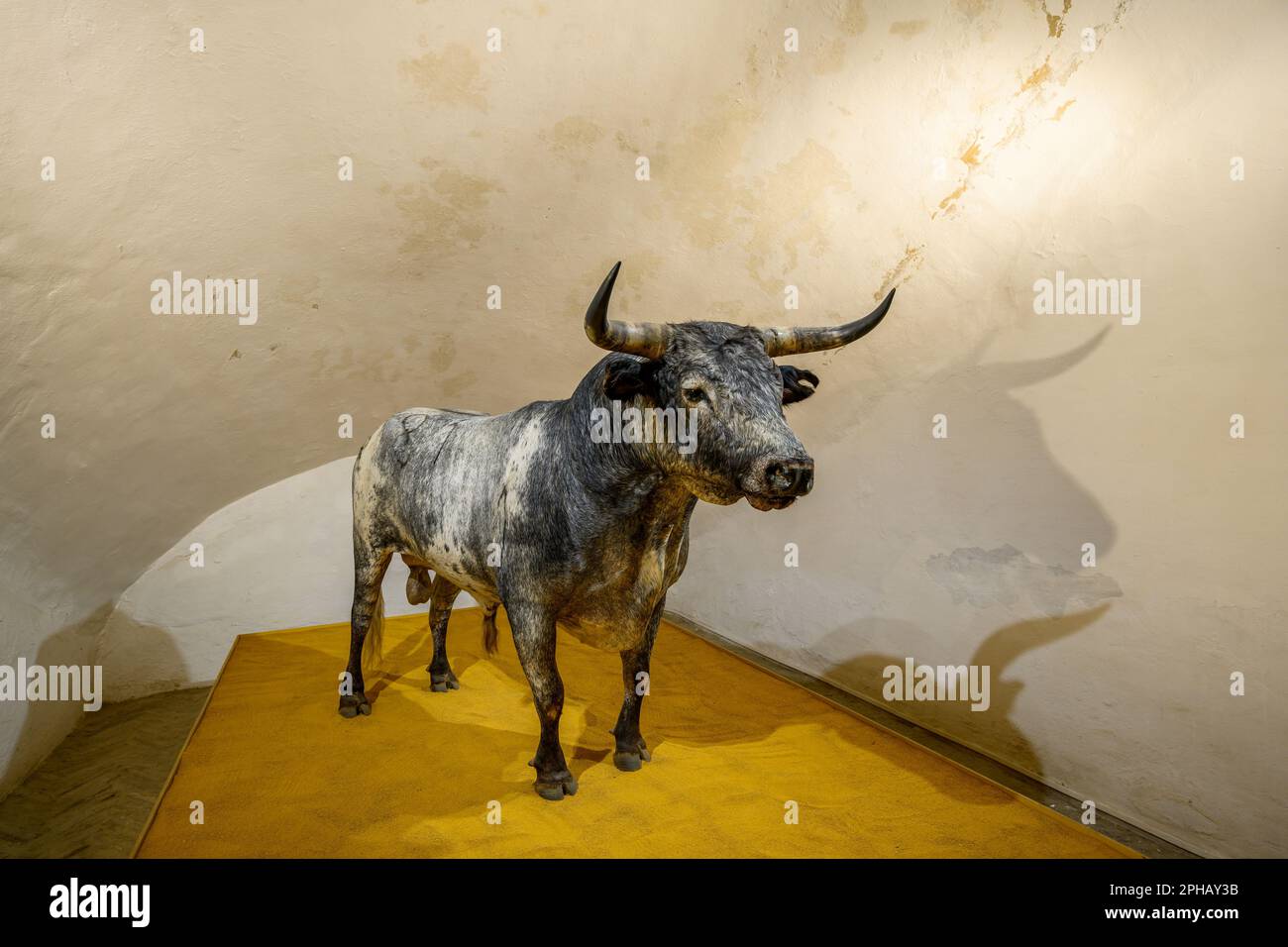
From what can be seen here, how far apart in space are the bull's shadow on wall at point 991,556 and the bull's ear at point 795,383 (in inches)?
48.5

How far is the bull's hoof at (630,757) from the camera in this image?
3.18m

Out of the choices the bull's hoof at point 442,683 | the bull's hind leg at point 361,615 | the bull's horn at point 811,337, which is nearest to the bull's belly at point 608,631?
the bull's horn at point 811,337

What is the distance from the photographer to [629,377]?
247 cm

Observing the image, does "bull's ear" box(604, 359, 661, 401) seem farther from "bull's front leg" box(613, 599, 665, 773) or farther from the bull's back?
"bull's front leg" box(613, 599, 665, 773)

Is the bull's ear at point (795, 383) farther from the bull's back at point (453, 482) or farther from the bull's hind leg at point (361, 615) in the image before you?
the bull's hind leg at point (361, 615)

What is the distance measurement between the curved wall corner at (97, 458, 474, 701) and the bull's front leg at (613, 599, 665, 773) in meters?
3.55

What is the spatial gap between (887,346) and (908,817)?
7.77 feet

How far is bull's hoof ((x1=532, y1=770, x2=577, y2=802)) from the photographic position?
2900mm

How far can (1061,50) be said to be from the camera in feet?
9.86

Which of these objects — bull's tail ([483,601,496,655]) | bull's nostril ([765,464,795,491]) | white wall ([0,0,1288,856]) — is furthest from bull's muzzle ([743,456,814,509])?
bull's tail ([483,601,496,655])

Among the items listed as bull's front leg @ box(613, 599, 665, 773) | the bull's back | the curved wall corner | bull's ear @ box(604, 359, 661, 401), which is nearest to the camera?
bull's ear @ box(604, 359, 661, 401)

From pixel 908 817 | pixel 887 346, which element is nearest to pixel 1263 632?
pixel 908 817

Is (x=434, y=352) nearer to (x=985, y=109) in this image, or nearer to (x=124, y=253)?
(x=124, y=253)

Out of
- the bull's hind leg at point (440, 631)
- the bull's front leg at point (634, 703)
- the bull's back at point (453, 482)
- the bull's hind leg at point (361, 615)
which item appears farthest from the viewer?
the bull's hind leg at point (440, 631)
